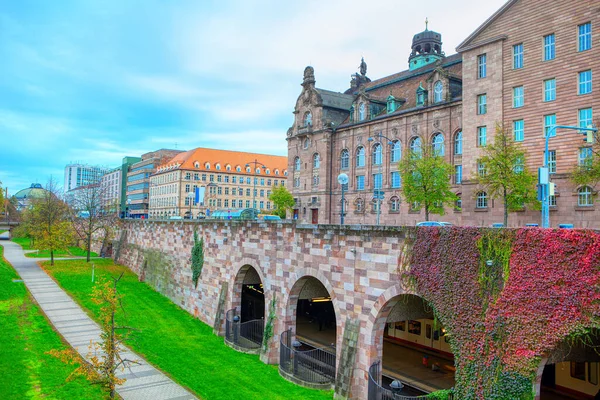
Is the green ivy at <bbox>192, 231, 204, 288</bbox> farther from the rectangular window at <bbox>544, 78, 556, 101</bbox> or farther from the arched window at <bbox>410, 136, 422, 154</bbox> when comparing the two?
the arched window at <bbox>410, 136, 422, 154</bbox>

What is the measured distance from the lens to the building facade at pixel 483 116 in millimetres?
34906

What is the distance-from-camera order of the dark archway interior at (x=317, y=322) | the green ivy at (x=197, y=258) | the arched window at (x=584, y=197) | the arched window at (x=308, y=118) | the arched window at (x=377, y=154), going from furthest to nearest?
the arched window at (x=308, y=118), the arched window at (x=377, y=154), the arched window at (x=584, y=197), the green ivy at (x=197, y=258), the dark archway interior at (x=317, y=322)

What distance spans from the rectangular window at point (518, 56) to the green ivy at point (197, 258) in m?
29.4

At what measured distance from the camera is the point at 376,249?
59.4 feet

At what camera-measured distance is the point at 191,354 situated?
2492 centimetres

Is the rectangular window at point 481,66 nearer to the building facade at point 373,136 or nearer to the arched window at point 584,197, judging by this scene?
the building facade at point 373,136

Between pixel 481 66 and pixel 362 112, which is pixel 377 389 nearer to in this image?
pixel 481 66

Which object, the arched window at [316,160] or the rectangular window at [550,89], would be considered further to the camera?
the arched window at [316,160]

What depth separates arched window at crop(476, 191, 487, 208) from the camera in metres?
41.2

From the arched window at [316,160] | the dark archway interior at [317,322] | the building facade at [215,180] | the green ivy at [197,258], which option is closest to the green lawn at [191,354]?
the green ivy at [197,258]

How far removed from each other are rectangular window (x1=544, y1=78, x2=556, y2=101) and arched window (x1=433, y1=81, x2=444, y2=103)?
1434 centimetres

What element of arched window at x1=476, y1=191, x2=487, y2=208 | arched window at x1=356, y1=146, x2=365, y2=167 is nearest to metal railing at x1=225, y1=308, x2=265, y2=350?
arched window at x1=476, y1=191, x2=487, y2=208

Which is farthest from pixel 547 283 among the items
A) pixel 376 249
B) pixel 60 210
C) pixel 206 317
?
pixel 60 210

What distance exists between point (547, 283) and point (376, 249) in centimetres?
661
